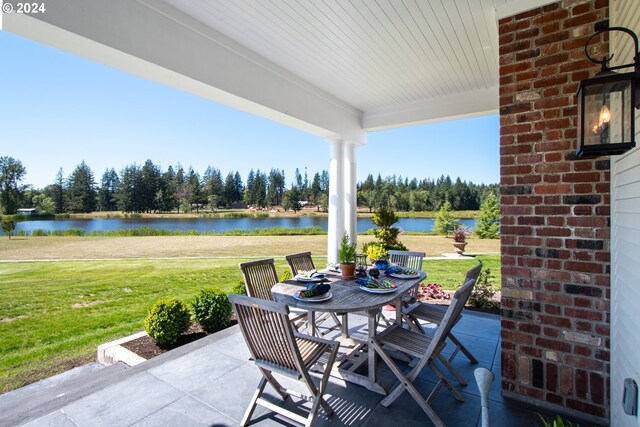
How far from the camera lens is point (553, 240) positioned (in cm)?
225

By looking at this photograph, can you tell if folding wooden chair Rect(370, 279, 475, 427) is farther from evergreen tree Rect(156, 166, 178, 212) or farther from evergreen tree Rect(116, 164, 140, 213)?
evergreen tree Rect(156, 166, 178, 212)

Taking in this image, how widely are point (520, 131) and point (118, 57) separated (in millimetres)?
3365

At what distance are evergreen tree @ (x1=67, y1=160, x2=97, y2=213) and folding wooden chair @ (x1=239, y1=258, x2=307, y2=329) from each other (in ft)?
18.1

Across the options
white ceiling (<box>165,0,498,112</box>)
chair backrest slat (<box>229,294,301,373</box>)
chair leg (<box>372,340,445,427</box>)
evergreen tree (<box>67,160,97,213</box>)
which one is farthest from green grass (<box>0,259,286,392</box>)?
white ceiling (<box>165,0,498,112</box>)

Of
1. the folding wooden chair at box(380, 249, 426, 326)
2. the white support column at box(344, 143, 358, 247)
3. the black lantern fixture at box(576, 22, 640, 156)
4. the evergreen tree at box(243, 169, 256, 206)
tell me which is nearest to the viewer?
the black lantern fixture at box(576, 22, 640, 156)

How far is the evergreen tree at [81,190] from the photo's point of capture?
6.45 m

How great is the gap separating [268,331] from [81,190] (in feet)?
23.3

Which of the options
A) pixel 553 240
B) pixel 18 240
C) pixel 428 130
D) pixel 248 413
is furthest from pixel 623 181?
pixel 428 130

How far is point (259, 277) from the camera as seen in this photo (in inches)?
136

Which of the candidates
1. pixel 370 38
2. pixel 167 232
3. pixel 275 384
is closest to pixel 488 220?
pixel 370 38

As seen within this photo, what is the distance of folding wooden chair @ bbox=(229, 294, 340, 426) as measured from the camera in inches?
75.2

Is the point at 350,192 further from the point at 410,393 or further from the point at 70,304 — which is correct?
the point at 70,304

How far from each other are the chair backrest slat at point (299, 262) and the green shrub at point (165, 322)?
4.50ft

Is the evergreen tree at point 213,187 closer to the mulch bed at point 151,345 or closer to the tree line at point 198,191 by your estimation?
the tree line at point 198,191
